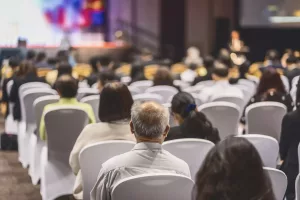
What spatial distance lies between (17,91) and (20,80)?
0.85ft

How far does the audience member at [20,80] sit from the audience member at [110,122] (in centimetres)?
346

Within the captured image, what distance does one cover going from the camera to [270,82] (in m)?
6.70

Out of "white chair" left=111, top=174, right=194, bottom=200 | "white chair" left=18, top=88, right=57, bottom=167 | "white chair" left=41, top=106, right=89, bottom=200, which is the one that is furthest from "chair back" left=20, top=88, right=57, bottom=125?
"white chair" left=111, top=174, right=194, bottom=200

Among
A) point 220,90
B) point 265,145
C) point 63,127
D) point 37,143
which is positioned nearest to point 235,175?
point 265,145

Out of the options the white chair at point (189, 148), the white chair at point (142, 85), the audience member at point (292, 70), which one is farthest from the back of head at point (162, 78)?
the white chair at point (189, 148)

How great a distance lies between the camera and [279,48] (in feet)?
64.3

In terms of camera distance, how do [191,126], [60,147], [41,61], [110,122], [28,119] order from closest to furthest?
[110,122]
[191,126]
[60,147]
[28,119]
[41,61]

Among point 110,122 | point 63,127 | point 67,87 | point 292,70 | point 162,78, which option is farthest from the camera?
point 292,70

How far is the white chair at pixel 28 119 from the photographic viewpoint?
269 inches

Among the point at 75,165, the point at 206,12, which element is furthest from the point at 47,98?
the point at 206,12

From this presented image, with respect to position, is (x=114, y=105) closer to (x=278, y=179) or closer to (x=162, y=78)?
(x=278, y=179)

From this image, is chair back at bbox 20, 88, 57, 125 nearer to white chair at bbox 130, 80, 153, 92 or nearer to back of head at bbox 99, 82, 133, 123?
white chair at bbox 130, 80, 153, 92

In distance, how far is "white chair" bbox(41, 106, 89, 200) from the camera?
529 cm

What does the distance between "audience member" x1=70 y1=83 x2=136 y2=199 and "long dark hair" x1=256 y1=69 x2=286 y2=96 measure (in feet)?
8.61
